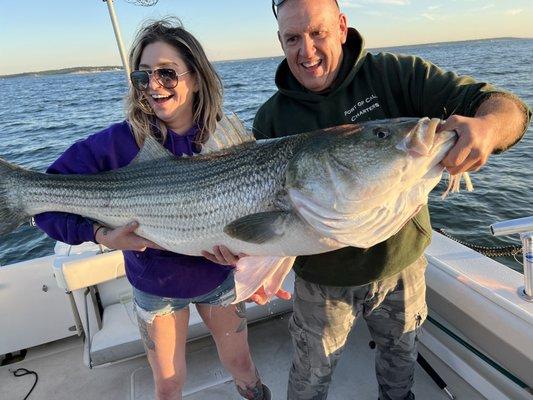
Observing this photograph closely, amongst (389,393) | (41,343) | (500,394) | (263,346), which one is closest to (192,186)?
(389,393)

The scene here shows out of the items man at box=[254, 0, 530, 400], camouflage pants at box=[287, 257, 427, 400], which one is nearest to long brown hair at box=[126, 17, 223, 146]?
man at box=[254, 0, 530, 400]

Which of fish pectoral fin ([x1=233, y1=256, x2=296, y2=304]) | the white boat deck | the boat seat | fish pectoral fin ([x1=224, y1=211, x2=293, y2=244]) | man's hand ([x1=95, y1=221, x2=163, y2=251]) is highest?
fish pectoral fin ([x1=224, y1=211, x2=293, y2=244])

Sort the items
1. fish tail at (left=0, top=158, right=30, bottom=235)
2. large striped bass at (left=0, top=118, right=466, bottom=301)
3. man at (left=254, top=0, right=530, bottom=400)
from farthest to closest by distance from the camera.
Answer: fish tail at (left=0, top=158, right=30, bottom=235)
man at (left=254, top=0, right=530, bottom=400)
large striped bass at (left=0, top=118, right=466, bottom=301)

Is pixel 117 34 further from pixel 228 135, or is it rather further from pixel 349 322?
pixel 349 322

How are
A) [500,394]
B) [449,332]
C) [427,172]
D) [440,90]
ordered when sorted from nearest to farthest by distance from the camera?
[427,172]
[440,90]
[500,394]
[449,332]

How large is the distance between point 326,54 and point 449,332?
7.73 feet

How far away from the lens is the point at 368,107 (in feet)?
8.57

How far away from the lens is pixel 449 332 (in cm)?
336

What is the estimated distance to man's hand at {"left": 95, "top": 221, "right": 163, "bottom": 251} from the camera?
249 cm

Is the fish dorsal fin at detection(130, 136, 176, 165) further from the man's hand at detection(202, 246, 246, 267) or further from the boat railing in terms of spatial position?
the boat railing

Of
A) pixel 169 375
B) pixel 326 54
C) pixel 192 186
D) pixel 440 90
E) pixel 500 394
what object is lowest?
pixel 500 394

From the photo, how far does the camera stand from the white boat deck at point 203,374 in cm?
356

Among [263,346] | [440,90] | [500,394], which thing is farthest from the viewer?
[263,346]

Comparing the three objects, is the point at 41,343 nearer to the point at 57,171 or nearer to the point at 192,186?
the point at 57,171
